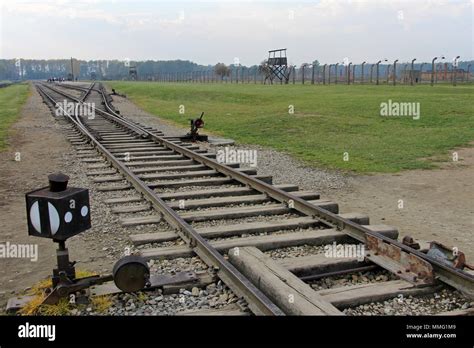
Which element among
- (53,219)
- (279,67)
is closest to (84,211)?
(53,219)

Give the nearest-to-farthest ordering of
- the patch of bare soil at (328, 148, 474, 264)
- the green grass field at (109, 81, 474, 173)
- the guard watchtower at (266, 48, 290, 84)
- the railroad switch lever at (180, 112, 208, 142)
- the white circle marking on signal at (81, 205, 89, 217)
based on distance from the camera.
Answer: the white circle marking on signal at (81, 205, 89, 217)
the patch of bare soil at (328, 148, 474, 264)
the green grass field at (109, 81, 474, 173)
the railroad switch lever at (180, 112, 208, 142)
the guard watchtower at (266, 48, 290, 84)

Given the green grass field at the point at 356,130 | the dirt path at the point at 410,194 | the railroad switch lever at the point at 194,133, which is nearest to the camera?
the dirt path at the point at 410,194

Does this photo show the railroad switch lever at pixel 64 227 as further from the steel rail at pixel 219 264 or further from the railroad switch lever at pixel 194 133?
the railroad switch lever at pixel 194 133

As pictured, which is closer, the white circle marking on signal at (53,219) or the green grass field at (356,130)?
the white circle marking on signal at (53,219)

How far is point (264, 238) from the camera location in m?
5.88

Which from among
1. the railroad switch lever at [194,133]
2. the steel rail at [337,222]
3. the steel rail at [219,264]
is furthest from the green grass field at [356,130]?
the steel rail at [219,264]

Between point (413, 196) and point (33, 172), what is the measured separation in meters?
7.53

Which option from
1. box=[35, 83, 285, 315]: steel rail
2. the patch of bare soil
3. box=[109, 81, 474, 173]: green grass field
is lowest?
the patch of bare soil

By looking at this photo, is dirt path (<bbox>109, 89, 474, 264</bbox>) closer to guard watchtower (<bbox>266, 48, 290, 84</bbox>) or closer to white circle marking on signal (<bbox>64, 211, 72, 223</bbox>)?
white circle marking on signal (<bbox>64, 211, 72, 223</bbox>)

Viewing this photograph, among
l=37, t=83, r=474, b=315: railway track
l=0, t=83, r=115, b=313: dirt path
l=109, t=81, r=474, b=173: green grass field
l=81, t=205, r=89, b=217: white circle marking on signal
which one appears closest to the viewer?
l=81, t=205, r=89, b=217: white circle marking on signal

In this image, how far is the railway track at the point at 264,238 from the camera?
4.39 meters

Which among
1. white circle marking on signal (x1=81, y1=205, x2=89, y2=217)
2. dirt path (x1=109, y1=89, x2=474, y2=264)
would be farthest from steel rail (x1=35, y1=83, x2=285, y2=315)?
dirt path (x1=109, y1=89, x2=474, y2=264)

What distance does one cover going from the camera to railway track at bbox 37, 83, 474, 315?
4.39 metres
